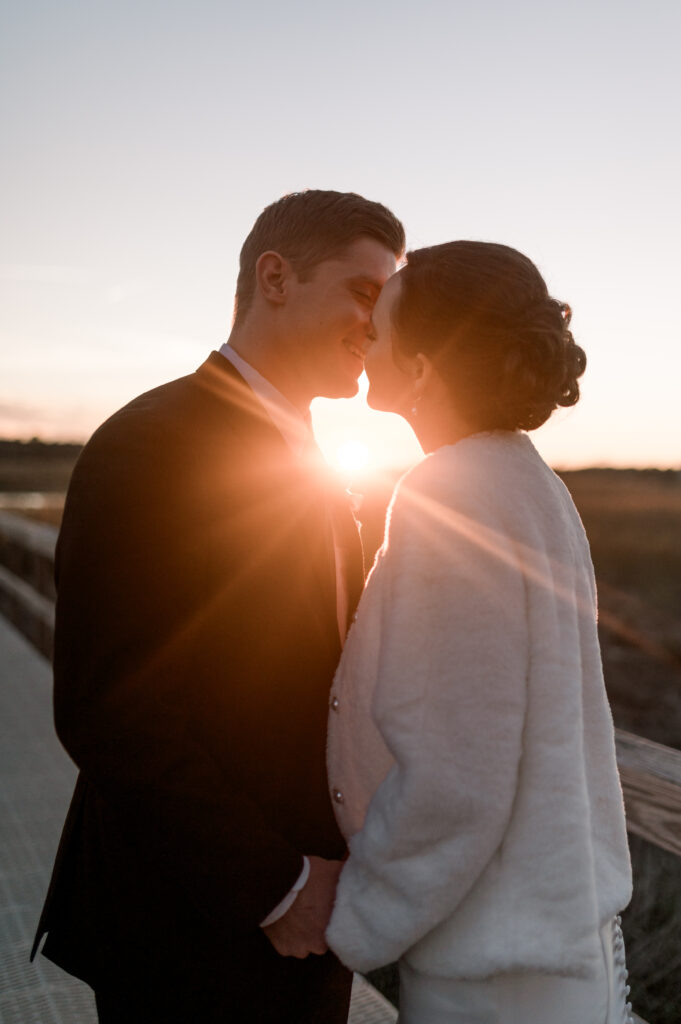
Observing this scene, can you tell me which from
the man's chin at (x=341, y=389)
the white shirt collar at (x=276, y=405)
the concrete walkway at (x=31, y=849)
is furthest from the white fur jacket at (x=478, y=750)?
the concrete walkway at (x=31, y=849)

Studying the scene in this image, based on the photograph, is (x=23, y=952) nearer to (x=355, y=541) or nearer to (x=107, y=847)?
(x=107, y=847)

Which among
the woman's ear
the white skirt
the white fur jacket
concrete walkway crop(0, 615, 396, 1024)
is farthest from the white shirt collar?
concrete walkway crop(0, 615, 396, 1024)

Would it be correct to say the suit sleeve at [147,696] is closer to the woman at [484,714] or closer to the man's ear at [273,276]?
the woman at [484,714]

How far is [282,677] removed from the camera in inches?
61.9

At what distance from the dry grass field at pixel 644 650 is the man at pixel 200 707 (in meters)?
0.51

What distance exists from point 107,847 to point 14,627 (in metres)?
6.56

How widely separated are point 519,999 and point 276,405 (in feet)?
3.94

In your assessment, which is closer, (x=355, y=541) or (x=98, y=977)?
(x=98, y=977)

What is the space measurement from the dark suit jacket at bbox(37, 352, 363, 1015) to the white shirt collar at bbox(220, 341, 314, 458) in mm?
73

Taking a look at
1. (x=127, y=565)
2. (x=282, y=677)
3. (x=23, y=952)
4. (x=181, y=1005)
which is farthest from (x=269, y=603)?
(x=23, y=952)

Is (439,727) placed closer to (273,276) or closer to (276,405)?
(276,405)

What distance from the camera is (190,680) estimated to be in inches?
60.1

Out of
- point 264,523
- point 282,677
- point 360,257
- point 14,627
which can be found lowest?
point 14,627

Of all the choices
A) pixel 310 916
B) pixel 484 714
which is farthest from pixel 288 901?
pixel 484 714
